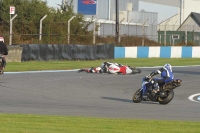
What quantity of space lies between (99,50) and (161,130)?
23.6 m

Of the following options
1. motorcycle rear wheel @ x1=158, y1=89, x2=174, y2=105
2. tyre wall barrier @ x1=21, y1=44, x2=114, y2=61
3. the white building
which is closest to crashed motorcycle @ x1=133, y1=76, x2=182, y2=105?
motorcycle rear wheel @ x1=158, y1=89, x2=174, y2=105

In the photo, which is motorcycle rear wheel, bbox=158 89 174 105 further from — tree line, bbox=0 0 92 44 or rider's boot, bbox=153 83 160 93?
tree line, bbox=0 0 92 44

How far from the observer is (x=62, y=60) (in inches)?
1226

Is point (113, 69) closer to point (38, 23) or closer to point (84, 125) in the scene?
point (38, 23)

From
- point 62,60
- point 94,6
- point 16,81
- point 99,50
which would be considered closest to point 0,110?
point 16,81

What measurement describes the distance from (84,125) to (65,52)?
21408 millimetres

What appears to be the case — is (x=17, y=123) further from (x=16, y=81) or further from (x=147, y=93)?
(x=16, y=81)

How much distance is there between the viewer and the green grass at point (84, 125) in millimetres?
9211

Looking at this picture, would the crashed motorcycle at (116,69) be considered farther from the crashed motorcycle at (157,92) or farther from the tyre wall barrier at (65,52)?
the crashed motorcycle at (157,92)

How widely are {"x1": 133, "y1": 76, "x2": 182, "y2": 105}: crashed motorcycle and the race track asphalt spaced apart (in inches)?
6.4

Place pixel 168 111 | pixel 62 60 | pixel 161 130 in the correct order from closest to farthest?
pixel 161 130
pixel 168 111
pixel 62 60

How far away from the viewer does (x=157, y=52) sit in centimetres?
4006

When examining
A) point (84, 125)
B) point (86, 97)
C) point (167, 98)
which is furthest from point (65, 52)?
point (84, 125)

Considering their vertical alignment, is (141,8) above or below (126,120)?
above
